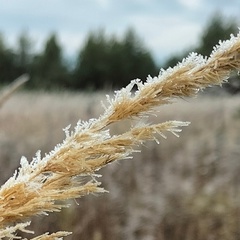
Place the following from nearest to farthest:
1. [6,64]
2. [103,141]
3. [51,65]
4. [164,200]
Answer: [103,141]
[164,200]
[51,65]
[6,64]

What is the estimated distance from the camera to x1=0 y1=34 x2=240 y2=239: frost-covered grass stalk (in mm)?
532

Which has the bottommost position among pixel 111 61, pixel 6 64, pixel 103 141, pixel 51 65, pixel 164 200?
pixel 103 141

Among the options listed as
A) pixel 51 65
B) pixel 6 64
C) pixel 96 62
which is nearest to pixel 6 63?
pixel 6 64

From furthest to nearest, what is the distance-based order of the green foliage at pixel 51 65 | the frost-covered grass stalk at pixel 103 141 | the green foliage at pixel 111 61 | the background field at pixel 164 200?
the green foliage at pixel 111 61
the green foliage at pixel 51 65
the background field at pixel 164 200
the frost-covered grass stalk at pixel 103 141

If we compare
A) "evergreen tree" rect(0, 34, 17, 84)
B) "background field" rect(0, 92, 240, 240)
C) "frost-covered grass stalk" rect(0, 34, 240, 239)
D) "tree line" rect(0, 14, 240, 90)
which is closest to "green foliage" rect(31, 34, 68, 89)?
"tree line" rect(0, 14, 240, 90)

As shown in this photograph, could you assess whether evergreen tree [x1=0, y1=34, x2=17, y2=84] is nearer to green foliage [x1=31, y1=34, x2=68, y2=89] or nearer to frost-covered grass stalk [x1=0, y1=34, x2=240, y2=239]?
green foliage [x1=31, y1=34, x2=68, y2=89]

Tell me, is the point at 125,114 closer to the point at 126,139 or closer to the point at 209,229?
the point at 126,139

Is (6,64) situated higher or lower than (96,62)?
higher

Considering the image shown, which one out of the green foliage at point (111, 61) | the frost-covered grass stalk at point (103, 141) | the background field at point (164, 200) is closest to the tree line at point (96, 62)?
the green foliage at point (111, 61)

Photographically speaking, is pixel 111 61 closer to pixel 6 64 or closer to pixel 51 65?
pixel 51 65

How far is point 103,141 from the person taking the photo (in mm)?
540

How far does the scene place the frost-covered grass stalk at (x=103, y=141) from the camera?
53 cm

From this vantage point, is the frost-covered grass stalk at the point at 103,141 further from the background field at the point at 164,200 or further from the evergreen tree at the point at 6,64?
the evergreen tree at the point at 6,64

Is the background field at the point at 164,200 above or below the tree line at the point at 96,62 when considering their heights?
below
